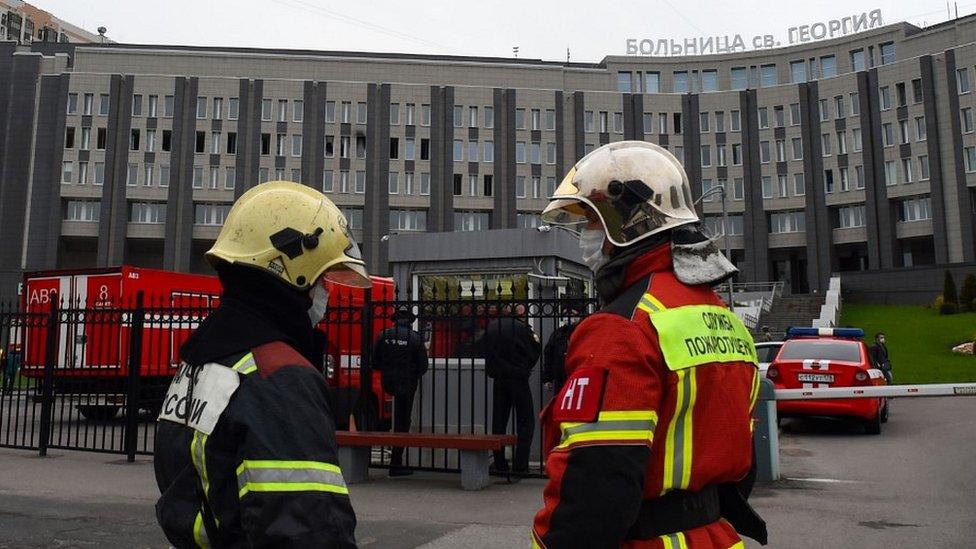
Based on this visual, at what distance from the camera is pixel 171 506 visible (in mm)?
2090

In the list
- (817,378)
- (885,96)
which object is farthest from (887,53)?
(817,378)

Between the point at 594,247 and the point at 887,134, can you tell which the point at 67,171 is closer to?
the point at 887,134

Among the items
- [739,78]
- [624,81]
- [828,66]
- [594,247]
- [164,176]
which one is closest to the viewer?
[594,247]

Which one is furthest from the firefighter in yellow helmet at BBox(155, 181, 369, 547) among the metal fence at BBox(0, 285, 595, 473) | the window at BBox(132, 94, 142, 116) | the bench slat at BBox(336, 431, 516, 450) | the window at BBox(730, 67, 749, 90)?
the window at BBox(730, 67, 749, 90)

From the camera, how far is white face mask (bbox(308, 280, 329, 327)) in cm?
245

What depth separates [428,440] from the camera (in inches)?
328

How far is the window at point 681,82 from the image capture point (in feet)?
212

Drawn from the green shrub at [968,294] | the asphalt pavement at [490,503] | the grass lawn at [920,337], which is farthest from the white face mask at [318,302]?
the green shrub at [968,294]

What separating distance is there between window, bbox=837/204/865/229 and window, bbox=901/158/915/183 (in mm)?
3534

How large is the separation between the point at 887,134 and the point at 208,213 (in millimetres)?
50578

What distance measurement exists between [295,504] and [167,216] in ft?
196

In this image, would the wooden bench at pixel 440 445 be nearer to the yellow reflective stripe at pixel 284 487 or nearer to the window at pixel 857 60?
the yellow reflective stripe at pixel 284 487

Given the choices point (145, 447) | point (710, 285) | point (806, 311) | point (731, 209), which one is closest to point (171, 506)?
point (710, 285)

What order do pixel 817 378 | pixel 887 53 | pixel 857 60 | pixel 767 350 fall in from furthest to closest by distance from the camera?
pixel 857 60, pixel 887 53, pixel 767 350, pixel 817 378
